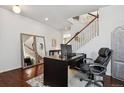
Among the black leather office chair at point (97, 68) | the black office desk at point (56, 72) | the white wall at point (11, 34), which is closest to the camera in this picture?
the black office desk at point (56, 72)

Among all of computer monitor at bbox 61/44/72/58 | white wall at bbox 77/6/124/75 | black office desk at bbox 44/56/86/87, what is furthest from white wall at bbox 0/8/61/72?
white wall at bbox 77/6/124/75

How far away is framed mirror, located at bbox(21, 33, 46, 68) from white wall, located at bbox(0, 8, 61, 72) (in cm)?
17

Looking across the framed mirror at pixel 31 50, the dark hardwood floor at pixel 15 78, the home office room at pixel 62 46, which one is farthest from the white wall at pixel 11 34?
the dark hardwood floor at pixel 15 78

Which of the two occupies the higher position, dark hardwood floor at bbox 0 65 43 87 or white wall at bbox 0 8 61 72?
white wall at bbox 0 8 61 72

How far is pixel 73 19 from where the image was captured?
523 centimetres

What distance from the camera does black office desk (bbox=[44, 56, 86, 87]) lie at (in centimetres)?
264

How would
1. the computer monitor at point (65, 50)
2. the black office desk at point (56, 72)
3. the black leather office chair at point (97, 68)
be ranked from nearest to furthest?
the black office desk at point (56, 72), the black leather office chair at point (97, 68), the computer monitor at point (65, 50)

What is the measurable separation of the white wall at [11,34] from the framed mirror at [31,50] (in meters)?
0.17

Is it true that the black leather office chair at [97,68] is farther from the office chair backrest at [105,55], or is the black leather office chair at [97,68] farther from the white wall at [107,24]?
the white wall at [107,24]

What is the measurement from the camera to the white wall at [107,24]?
3564 mm

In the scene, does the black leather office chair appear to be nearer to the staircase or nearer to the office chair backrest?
the office chair backrest

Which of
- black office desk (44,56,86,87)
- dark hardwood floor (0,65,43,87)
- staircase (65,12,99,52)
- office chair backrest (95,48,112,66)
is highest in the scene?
staircase (65,12,99,52)

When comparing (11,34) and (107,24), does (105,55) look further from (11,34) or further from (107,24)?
(11,34)
